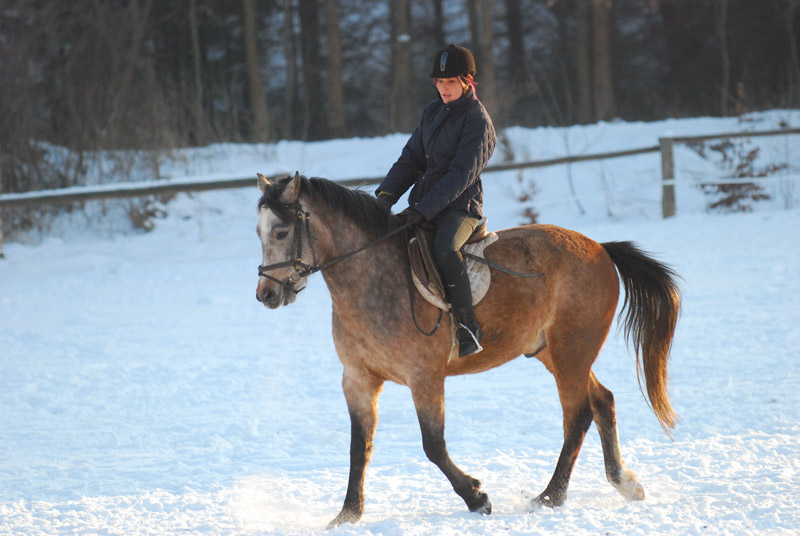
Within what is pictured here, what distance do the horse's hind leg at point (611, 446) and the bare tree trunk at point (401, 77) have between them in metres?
15.6

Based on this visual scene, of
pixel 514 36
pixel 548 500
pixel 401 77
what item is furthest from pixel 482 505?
pixel 514 36

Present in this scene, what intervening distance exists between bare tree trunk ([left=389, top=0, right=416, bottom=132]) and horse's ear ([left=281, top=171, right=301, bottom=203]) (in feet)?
52.8

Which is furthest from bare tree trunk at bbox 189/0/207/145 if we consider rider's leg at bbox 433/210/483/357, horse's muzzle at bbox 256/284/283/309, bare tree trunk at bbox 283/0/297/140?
horse's muzzle at bbox 256/284/283/309

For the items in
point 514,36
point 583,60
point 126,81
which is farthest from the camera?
point 514,36

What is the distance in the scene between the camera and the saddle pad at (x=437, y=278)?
3881 millimetres

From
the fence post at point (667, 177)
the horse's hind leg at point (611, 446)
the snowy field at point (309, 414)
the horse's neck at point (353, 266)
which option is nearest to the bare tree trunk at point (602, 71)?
the fence post at point (667, 177)

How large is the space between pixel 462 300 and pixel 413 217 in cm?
48

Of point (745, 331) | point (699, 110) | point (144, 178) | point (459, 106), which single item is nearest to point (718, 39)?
point (699, 110)

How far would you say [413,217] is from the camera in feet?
12.9

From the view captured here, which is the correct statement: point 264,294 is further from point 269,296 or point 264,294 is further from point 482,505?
point 482,505

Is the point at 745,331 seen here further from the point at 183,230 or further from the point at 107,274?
the point at 183,230

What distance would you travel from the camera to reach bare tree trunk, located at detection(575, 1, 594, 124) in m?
21.0

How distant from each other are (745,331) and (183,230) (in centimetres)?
964

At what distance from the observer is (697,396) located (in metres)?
5.77
